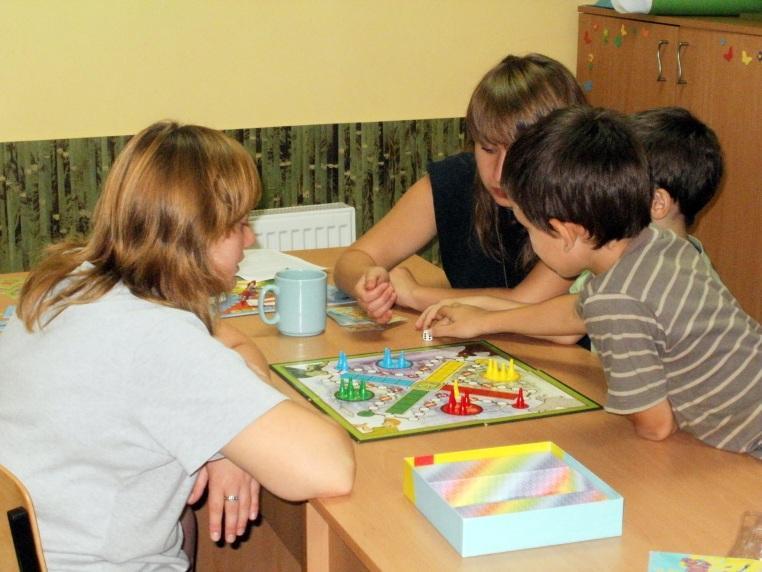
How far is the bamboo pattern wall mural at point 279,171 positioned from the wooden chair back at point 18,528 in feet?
6.45

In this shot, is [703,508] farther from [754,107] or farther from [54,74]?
[54,74]

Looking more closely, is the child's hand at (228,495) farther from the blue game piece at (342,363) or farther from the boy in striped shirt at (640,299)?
the boy in striped shirt at (640,299)

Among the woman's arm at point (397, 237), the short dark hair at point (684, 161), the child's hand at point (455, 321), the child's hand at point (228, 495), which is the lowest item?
the child's hand at point (228, 495)

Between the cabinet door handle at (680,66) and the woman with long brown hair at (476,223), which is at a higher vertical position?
the cabinet door handle at (680,66)

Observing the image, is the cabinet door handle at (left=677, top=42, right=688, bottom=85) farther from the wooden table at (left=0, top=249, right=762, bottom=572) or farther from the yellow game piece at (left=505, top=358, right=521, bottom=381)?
the yellow game piece at (left=505, top=358, right=521, bottom=381)

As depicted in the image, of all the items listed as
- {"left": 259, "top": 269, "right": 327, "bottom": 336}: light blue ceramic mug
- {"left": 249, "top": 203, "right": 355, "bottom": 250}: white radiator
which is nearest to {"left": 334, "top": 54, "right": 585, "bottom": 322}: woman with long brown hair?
{"left": 259, "top": 269, "right": 327, "bottom": 336}: light blue ceramic mug

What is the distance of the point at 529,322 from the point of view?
184 centimetres

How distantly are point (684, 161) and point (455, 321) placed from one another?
18.3 inches

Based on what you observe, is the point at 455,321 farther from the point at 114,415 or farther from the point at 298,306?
the point at 114,415

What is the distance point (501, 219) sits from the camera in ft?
7.34

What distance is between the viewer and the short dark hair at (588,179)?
146 cm

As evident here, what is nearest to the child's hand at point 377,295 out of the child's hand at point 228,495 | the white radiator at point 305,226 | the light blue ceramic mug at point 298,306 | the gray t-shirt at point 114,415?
the light blue ceramic mug at point 298,306

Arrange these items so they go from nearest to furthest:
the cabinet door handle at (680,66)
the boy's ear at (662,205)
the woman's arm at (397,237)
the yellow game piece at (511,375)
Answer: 1. the yellow game piece at (511,375)
2. the boy's ear at (662,205)
3. the woman's arm at (397,237)
4. the cabinet door handle at (680,66)

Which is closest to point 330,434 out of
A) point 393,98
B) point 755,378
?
point 755,378
